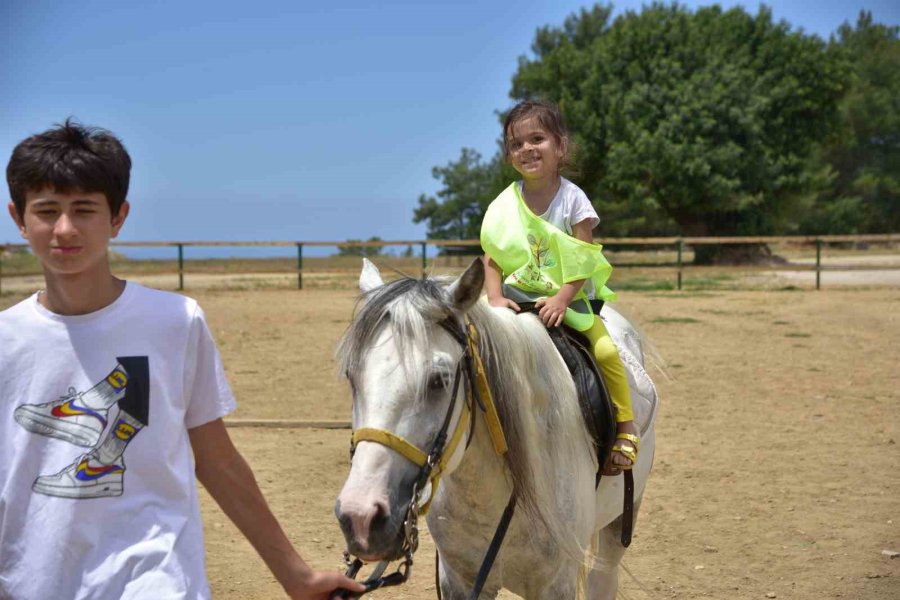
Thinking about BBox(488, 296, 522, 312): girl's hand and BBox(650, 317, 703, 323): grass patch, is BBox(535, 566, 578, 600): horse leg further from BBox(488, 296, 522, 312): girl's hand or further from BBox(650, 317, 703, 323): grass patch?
BBox(650, 317, 703, 323): grass patch

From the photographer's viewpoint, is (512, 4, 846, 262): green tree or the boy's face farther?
(512, 4, 846, 262): green tree

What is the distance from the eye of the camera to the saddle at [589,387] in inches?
122

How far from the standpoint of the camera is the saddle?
3.10 metres

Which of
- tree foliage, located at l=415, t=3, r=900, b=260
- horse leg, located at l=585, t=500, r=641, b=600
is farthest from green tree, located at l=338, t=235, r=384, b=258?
horse leg, located at l=585, t=500, r=641, b=600

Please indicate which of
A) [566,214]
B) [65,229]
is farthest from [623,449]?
[65,229]

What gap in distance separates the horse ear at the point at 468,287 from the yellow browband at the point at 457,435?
12 centimetres

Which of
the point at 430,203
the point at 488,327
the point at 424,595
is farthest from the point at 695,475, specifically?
the point at 430,203

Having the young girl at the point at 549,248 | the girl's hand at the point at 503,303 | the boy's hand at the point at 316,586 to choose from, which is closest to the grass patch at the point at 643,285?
the young girl at the point at 549,248

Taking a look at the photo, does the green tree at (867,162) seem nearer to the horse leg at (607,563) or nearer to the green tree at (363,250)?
the green tree at (363,250)

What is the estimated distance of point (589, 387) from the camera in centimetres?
311

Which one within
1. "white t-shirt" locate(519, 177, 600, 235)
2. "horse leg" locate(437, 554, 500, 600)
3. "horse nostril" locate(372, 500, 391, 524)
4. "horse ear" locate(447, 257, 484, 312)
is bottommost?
"horse leg" locate(437, 554, 500, 600)

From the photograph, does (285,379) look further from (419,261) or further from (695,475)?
(419,261)

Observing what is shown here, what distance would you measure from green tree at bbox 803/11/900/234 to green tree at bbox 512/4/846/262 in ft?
68.0

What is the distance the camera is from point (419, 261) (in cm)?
2206
